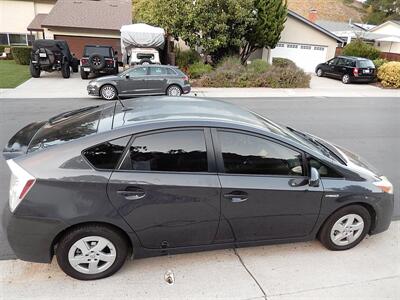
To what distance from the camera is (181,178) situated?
2.91 meters

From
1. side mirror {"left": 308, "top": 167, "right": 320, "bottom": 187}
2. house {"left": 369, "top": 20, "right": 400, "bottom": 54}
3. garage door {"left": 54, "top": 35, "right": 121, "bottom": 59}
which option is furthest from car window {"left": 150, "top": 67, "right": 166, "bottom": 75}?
Result: house {"left": 369, "top": 20, "right": 400, "bottom": 54}

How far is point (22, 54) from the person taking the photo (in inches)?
889

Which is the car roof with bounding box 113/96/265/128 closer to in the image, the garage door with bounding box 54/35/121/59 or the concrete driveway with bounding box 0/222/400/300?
the concrete driveway with bounding box 0/222/400/300

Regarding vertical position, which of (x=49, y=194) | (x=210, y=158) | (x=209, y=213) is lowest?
(x=209, y=213)

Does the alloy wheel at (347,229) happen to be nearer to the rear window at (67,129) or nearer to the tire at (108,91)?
the rear window at (67,129)

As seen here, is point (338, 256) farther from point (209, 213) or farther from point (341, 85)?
point (341, 85)

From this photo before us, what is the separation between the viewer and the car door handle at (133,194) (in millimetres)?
2812

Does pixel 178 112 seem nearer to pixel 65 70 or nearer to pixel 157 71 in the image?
pixel 157 71

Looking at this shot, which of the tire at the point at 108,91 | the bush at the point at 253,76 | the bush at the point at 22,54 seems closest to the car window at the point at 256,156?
the tire at the point at 108,91

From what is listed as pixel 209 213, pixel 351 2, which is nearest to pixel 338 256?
pixel 209 213

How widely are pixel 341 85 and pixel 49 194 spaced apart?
1965 centimetres

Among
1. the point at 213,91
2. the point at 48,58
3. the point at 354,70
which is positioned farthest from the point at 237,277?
the point at 354,70

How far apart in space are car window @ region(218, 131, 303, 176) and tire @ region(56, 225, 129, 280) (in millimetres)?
1166

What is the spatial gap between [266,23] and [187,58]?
15.6 ft
